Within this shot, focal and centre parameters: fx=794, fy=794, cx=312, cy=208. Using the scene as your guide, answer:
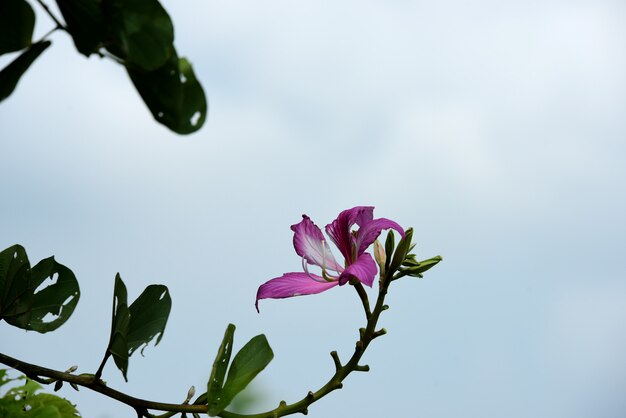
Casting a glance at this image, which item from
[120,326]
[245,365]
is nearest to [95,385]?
[120,326]

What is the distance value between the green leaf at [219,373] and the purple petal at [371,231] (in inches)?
8.3

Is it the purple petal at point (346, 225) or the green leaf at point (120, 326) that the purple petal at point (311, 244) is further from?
the green leaf at point (120, 326)

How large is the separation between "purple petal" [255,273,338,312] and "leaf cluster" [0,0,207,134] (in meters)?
0.42

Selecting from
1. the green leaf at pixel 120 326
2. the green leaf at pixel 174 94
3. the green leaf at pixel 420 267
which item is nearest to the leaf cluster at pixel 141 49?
the green leaf at pixel 174 94

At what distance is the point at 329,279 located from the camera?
3.57ft

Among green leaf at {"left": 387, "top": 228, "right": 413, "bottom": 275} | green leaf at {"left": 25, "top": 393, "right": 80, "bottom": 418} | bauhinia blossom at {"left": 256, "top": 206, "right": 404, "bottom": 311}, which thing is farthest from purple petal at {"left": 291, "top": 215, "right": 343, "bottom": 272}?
green leaf at {"left": 25, "top": 393, "right": 80, "bottom": 418}

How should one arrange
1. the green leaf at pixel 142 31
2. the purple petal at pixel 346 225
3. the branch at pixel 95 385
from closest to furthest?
the green leaf at pixel 142 31, the branch at pixel 95 385, the purple petal at pixel 346 225

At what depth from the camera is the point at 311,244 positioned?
1122 mm

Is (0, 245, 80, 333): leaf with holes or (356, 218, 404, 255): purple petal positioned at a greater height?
(356, 218, 404, 255): purple petal

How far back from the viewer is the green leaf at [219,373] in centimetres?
97

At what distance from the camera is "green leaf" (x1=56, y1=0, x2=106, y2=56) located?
67 centimetres

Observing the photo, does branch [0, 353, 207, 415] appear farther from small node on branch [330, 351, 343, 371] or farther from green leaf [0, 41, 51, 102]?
green leaf [0, 41, 51, 102]

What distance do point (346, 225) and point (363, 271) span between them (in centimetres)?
12

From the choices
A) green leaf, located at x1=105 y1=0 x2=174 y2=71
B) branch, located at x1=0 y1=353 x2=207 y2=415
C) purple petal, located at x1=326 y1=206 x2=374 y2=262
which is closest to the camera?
green leaf, located at x1=105 y1=0 x2=174 y2=71
